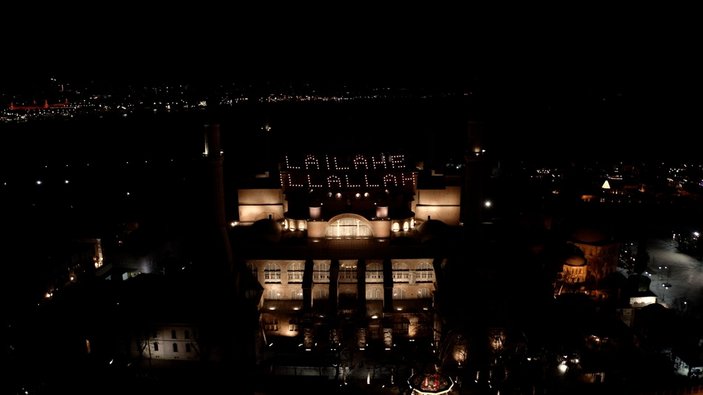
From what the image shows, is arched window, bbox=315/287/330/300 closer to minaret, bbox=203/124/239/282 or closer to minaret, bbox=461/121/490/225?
minaret, bbox=203/124/239/282

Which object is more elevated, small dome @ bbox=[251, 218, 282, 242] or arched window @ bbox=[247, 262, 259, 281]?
small dome @ bbox=[251, 218, 282, 242]

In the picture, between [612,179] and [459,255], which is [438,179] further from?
[612,179]

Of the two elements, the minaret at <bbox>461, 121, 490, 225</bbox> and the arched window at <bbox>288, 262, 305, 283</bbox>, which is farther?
the minaret at <bbox>461, 121, 490, 225</bbox>

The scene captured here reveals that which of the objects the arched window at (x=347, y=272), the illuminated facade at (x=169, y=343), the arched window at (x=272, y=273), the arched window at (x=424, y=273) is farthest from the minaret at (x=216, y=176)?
the arched window at (x=424, y=273)

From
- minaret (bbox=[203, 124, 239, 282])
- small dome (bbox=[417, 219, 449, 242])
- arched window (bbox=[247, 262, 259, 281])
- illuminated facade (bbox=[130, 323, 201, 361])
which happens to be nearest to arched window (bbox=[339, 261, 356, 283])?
small dome (bbox=[417, 219, 449, 242])

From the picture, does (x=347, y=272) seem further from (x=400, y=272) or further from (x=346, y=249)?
(x=400, y=272)

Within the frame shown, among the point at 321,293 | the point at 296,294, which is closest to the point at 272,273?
the point at 296,294

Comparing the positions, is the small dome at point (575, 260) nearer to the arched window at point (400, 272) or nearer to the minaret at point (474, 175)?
the minaret at point (474, 175)
